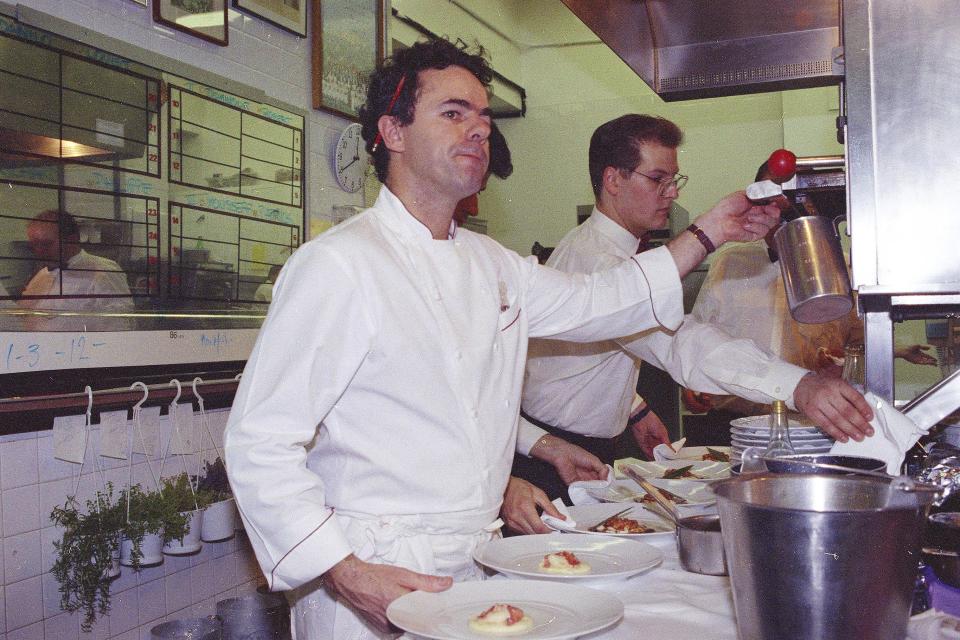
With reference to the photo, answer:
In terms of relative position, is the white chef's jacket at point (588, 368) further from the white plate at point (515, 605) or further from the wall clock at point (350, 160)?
the wall clock at point (350, 160)

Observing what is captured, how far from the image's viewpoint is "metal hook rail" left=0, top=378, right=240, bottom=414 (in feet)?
8.40

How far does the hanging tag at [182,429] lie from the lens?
3.13 metres

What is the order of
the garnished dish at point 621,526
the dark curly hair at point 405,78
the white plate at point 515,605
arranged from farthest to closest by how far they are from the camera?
1. the dark curly hair at point 405,78
2. the garnished dish at point 621,526
3. the white plate at point 515,605

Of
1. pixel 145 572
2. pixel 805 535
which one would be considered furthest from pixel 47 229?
pixel 805 535

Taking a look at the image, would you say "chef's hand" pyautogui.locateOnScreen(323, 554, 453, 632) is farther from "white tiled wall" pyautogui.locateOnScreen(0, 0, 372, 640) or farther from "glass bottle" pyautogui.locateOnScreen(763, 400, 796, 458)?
"white tiled wall" pyautogui.locateOnScreen(0, 0, 372, 640)

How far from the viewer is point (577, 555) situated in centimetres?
155

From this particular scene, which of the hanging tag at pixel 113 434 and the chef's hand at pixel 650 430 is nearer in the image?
Answer: the hanging tag at pixel 113 434

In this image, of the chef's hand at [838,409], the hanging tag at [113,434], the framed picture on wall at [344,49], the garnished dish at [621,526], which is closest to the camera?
the chef's hand at [838,409]

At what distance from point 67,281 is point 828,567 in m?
2.44

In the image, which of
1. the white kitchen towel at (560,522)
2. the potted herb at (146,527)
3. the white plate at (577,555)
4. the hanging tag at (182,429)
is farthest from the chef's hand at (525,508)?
the hanging tag at (182,429)

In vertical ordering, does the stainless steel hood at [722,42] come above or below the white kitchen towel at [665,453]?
above

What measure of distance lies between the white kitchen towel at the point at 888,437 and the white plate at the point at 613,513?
0.37 meters

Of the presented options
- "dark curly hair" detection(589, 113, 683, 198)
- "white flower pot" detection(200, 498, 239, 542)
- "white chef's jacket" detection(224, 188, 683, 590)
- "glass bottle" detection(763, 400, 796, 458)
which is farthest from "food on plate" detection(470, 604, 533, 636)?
"dark curly hair" detection(589, 113, 683, 198)

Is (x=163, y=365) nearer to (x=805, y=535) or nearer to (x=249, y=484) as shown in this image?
(x=249, y=484)
